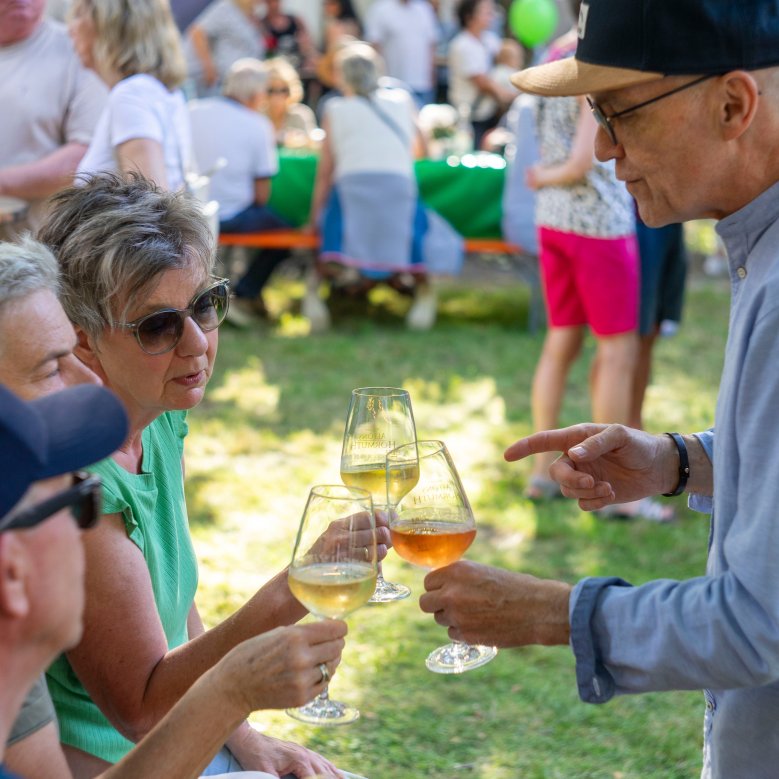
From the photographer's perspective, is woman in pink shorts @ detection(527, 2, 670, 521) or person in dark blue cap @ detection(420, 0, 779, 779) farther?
woman in pink shorts @ detection(527, 2, 670, 521)

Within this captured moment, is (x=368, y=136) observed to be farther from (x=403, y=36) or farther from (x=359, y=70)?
(x=403, y=36)

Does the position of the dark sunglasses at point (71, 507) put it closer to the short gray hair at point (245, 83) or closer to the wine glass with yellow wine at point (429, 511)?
the wine glass with yellow wine at point (429, 511)

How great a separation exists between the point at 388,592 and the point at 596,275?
303 cm

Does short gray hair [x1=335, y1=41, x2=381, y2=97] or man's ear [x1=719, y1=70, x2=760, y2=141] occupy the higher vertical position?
man's ear [x1=719, y1=70, x2=760, y2=141]

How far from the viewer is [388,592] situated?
7.38ft

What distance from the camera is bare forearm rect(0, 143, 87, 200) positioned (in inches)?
193

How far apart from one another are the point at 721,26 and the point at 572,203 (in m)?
3.38

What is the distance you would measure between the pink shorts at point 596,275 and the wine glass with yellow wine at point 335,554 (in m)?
3.41

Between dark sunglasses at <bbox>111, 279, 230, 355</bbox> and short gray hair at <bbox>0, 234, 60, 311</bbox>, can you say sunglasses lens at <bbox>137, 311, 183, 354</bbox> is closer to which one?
dark sunglasses at <bbox>111, 279, 230, 355</bbox>

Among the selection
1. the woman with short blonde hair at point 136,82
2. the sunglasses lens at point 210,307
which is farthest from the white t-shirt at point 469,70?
the sunglasses lens at point 210,307

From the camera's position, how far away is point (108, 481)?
2.06 metres

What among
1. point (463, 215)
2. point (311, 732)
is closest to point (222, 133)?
point (463, 215)

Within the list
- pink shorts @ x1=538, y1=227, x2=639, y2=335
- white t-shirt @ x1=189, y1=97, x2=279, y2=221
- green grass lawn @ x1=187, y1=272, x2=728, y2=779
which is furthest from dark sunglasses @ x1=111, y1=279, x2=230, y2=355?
white t-shirt @ x1=189, y1=97, x2=279, y2=221

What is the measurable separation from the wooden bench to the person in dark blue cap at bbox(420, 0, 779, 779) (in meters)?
6.51
